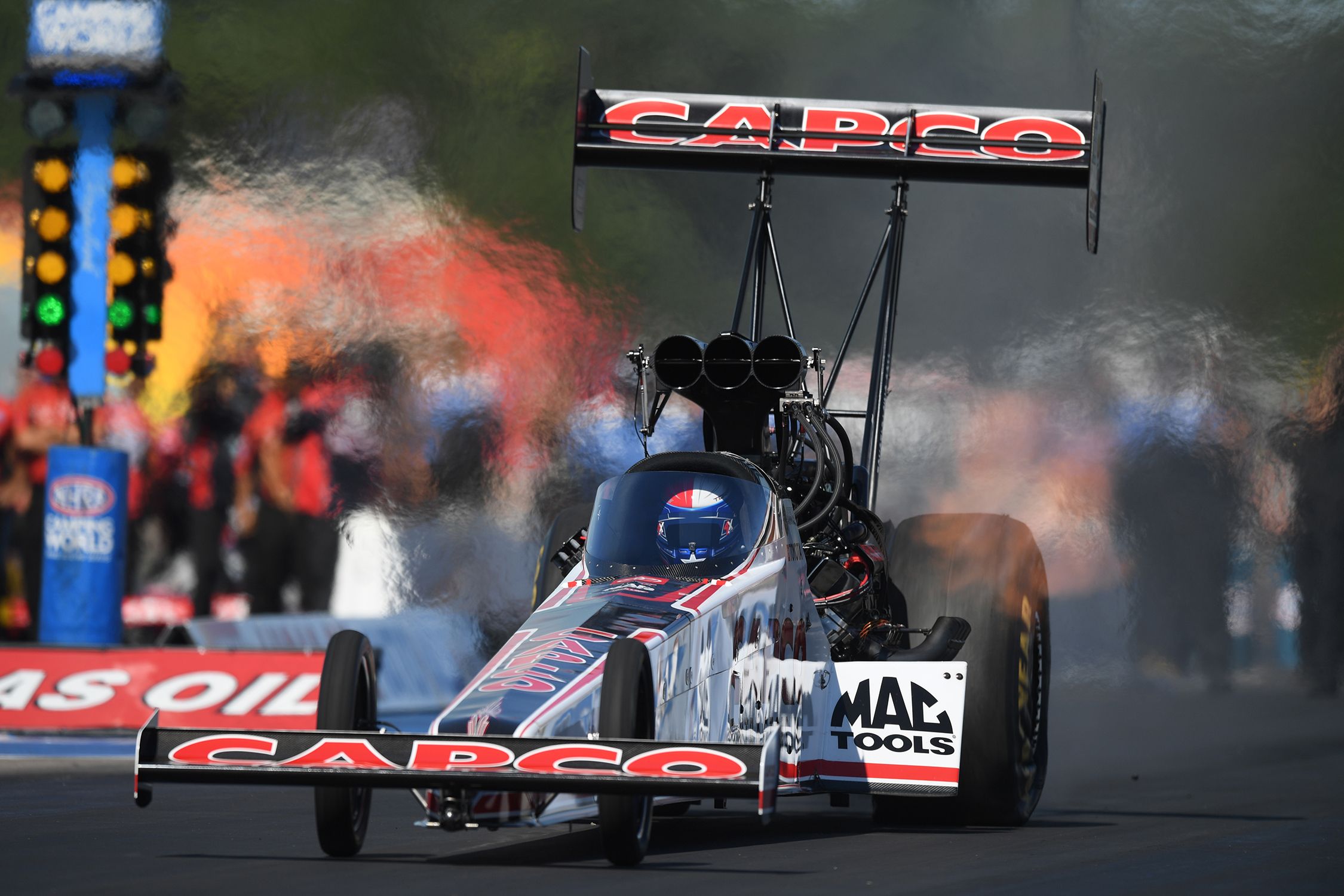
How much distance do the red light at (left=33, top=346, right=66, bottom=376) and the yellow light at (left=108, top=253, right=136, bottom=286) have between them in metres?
1.74

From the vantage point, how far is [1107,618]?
669 inches

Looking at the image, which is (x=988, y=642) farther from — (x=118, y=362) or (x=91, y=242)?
(x=118, y=362)

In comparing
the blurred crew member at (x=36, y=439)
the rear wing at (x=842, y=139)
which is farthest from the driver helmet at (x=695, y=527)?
the blurred crew member at (x=36, y=439)

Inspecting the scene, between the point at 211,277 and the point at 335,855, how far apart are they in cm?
1510

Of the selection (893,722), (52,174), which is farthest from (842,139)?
(52,174)

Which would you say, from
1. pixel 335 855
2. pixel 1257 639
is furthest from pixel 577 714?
pixel 1257 639

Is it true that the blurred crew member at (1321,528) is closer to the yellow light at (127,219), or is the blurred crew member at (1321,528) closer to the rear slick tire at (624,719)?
the yellow light at (127,219)

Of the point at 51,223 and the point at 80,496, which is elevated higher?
the point at 51,223

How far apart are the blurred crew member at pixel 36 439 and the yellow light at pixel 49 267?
4.28 meters

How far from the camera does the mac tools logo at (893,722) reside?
8359 millimetres

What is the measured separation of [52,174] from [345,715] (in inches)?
502

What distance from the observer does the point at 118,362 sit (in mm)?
18297

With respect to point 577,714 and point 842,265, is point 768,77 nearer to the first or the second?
point 842,265

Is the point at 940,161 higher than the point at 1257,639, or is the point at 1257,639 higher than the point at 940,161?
the point at 940,161
